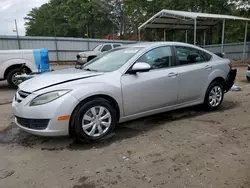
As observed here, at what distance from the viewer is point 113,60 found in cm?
376

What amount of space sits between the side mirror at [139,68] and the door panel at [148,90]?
0.32ft

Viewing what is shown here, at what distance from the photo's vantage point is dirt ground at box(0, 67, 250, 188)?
220 cm

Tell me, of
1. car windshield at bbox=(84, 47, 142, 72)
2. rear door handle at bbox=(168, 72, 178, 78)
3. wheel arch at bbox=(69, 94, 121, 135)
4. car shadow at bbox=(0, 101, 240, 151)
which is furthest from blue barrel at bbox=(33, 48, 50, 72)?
rear door handle at bbox=(168, 72, 178, 78)

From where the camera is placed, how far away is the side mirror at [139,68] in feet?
10.7

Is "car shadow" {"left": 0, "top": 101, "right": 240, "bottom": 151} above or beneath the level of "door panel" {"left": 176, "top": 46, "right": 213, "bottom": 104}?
beneath

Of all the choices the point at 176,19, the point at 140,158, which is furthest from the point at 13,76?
the point at 176,19

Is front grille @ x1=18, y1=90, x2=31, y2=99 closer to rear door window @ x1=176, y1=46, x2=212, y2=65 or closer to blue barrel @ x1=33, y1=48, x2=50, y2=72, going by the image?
rear door window @ x1=176, y1=46, x2=212, y2=65

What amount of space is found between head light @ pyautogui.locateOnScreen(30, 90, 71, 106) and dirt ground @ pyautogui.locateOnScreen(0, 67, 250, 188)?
0.70m

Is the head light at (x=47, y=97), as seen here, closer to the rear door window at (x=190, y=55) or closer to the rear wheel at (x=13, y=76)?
the rear door window at (x=190, y=55)

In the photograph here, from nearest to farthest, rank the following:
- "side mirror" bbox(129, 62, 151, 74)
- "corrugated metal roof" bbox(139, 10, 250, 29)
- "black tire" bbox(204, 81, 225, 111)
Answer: "side mirror" bbox(129, 62, 151, 74), "black tire" bbox(204, 81, 225, 111), "corrugated metal roof" bbox(139, 10, 250, 29)

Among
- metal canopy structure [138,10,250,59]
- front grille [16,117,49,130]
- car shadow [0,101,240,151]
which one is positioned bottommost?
car shadow [0,101,240,151]

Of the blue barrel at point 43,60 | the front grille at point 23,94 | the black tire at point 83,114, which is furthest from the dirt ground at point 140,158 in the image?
the blue barrel at point 43,60

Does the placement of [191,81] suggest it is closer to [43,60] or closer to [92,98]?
[92,98]

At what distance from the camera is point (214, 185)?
2.09 meters
